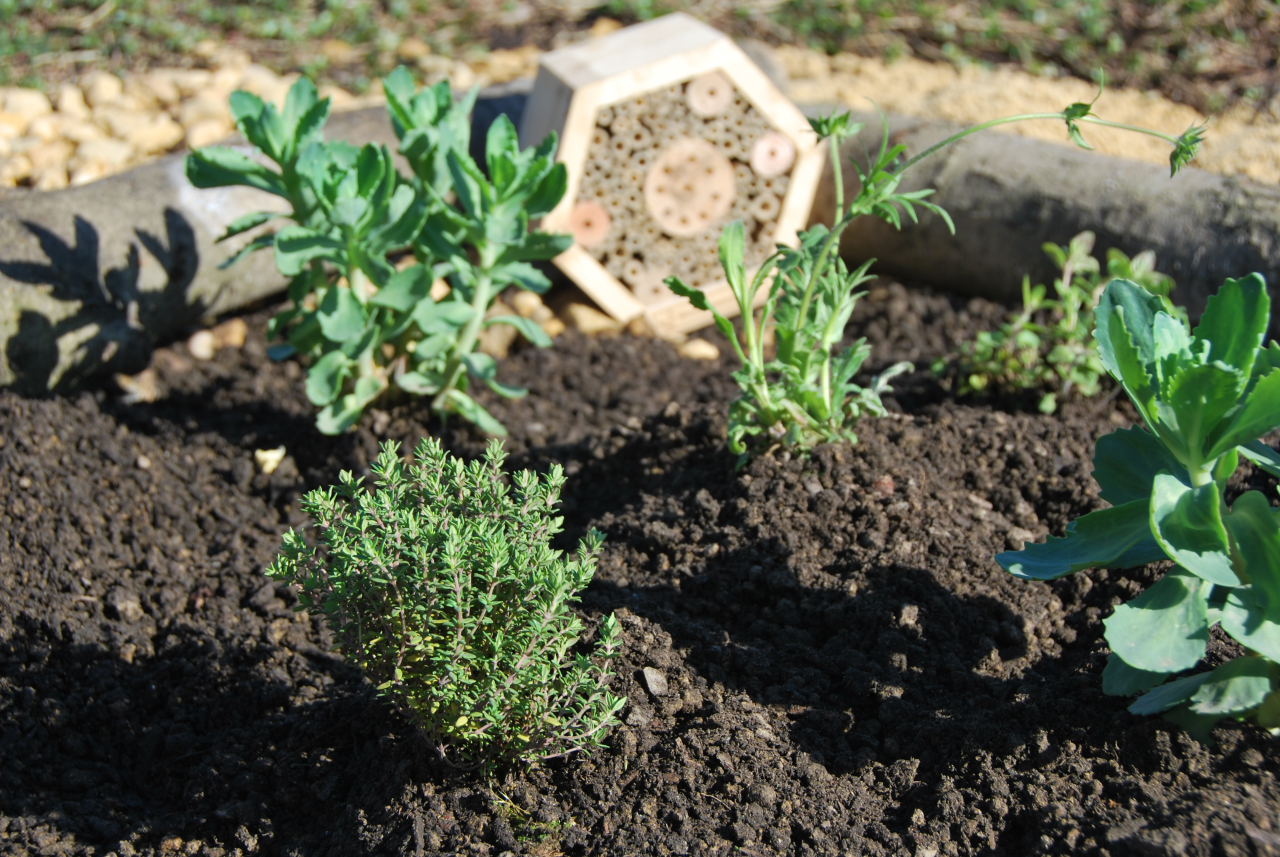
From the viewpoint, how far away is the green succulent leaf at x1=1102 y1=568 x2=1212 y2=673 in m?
1.45

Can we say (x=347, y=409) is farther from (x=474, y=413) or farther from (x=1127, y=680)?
(x=1127, y=680)

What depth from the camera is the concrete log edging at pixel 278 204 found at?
2857 millimetres

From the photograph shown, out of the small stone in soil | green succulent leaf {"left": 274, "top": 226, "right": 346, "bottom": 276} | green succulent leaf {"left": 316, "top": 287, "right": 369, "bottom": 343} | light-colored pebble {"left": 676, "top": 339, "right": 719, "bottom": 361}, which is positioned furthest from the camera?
light-colored pebble {"left": 676, "top": 339, "right": 719, "bottom": 361}

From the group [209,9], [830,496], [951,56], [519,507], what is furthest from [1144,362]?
[209,9]

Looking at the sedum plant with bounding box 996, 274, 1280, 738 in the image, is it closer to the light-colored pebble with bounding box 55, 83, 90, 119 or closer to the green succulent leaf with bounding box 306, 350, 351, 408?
the green succulent leaf with bounding box 306, 350, 351, 408

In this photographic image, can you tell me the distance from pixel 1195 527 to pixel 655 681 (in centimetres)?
94

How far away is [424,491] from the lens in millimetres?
1683

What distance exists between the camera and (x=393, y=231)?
262 cm

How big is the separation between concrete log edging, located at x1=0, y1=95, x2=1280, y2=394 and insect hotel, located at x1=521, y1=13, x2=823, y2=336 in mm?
347

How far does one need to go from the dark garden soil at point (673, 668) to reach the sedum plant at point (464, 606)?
5.2 inches

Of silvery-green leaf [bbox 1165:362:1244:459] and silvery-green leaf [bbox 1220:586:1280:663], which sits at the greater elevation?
silvery-green leaf [bbox 1165:362:1244:459]

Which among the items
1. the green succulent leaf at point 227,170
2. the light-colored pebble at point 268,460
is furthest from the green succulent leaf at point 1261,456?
the light-colored pebble at point 268,460

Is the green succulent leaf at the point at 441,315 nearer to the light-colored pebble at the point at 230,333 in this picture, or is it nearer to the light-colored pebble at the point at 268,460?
the light-colored pebble at the point at 268,460

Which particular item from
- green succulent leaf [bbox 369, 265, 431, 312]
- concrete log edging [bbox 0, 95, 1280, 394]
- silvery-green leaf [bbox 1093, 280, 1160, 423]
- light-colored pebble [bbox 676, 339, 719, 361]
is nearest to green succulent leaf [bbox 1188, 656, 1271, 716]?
silvery-green leaf [bbox 1093, 280, 1160, 423]
